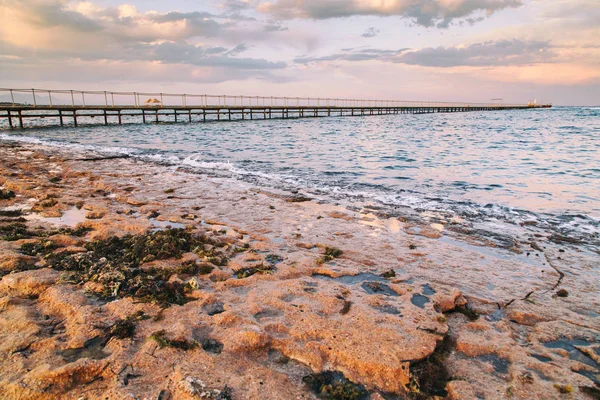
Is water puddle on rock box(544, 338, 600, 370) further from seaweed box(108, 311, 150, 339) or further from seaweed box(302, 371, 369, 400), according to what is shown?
seaweed box(108, 311, 150, 339)

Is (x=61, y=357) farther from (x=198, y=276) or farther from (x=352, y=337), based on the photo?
(x=352, y=337)

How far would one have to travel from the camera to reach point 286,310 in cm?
287

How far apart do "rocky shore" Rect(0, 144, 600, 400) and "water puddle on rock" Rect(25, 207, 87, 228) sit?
3 cm

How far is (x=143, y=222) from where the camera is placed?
5090 mm

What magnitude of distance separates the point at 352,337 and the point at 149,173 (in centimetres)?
844

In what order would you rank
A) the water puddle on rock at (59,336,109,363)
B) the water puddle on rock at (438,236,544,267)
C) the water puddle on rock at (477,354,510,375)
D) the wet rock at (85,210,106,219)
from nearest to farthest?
the water puddle on rock at (59,336,109,363)
the water puddle on rock at (477,354,510,375)
the water puddle on rock at (438,236,544,267)
the wet rock at (85,210,106,219)

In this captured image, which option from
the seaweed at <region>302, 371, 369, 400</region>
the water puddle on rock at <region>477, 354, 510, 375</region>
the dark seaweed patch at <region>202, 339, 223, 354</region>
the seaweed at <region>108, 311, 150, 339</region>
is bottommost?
the water puddle on rock at <region>477, 354, 510, 375</region>

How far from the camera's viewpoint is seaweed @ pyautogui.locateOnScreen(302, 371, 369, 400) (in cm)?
199

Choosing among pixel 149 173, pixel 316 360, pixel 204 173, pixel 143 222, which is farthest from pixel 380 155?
pixel 316 360

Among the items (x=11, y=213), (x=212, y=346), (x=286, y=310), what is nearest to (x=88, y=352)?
(x=212, y=346)

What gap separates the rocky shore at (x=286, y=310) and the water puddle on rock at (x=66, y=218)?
27 mm

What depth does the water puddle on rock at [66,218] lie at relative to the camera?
4950mm

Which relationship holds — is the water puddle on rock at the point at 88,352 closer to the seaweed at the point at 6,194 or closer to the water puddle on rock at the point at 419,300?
the water puddle on rock at the point at 419,300

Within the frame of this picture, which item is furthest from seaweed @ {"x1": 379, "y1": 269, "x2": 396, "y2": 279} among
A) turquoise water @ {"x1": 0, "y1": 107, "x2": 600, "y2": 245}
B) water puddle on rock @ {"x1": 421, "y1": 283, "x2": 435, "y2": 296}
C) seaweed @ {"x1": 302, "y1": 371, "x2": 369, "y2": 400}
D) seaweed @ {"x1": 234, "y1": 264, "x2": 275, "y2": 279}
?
turquoise water @ {"x1": 0, "y1": 107, "x2": 600, "y2": 245}
